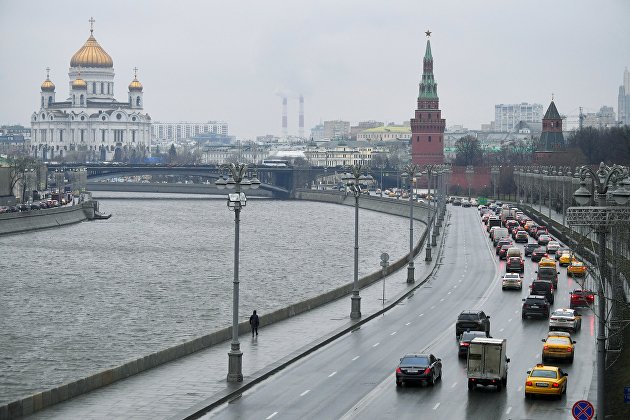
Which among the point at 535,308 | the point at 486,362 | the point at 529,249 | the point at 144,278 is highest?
the point at 486,362

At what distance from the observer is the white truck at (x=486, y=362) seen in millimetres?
26375

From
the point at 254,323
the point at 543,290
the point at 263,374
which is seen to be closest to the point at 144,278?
the point at 543,290

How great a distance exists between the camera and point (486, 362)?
86.8 ft

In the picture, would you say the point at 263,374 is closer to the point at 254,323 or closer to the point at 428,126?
the point at 254,323

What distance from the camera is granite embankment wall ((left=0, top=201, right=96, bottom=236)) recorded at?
323ft

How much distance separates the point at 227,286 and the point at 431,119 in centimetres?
11942

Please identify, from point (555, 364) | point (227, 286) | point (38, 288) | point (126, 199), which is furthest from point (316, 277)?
point (126, 199)

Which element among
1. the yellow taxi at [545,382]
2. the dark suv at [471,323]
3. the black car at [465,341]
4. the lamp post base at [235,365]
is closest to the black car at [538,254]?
the dark suv at [471,323]

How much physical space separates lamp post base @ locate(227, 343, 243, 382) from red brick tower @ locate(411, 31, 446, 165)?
150 m

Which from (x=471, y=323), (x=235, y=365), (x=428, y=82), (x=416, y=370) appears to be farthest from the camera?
(x=428, y=82)

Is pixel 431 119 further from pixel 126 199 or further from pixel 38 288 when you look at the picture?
pixel 38 288

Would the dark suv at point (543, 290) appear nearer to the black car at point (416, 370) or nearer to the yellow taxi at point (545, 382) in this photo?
the black car at point (416, 370)

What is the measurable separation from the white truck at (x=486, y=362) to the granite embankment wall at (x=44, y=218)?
7374 cm

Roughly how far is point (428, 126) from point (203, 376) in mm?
150527
